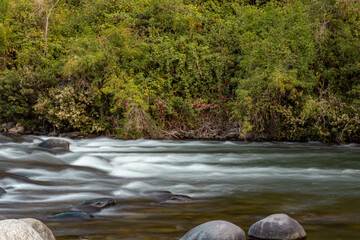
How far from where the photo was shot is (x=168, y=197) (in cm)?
739

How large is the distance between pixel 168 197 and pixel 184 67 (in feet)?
35.5

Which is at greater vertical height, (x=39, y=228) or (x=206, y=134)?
(x=39, y=228)

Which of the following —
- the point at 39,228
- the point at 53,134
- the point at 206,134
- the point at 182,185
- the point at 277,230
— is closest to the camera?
the point at 39,228

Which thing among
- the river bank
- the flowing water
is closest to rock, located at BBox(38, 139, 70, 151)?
the flowing water

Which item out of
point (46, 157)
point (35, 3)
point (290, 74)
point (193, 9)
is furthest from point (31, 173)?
point (35, 3)

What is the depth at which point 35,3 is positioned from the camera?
20875 millimetres

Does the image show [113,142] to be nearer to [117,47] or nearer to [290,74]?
[117,47]

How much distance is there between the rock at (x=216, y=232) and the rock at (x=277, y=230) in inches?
15.2

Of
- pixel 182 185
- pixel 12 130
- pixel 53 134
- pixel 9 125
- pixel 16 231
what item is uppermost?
pixel 16 231

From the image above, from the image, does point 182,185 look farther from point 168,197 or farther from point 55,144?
point 55,144

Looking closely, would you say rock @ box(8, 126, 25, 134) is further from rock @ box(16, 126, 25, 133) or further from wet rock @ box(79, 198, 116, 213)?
wet rock @ box(79, 198, 116, 213)

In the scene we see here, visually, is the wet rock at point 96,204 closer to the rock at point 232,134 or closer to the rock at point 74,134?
the rock at point 232,134

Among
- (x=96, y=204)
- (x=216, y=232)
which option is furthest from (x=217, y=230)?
(x=96, y=204)

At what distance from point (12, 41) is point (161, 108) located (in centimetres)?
830
